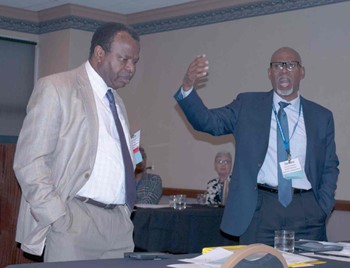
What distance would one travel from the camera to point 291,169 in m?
3.62

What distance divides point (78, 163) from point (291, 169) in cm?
134

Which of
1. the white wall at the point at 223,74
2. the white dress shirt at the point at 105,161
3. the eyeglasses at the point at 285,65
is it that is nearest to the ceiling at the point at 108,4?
the white wall at the point at 223,74

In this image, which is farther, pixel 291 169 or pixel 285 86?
pixel 285 86

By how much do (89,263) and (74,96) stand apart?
0.74m

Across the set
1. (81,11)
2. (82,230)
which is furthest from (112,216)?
(81,11)

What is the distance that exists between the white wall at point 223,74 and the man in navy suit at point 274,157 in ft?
9.62

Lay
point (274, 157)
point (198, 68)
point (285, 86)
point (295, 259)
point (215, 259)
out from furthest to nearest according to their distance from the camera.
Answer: point (285, 86) < point (274, 157) < point (198, 68) < point (295, 259) < point (215, 259)

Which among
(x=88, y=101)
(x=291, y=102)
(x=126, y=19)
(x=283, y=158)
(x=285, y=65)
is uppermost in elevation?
(x=126, y=19)

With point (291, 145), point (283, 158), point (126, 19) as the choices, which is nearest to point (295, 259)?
point (283, 158)

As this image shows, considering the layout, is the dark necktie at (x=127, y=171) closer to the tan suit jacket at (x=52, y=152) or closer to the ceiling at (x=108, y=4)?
the tan suit jacket at (x=52, y=152)

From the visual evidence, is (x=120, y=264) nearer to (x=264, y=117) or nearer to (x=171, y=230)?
(x=264, y=117)

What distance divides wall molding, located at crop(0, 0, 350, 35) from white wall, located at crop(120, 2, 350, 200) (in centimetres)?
8

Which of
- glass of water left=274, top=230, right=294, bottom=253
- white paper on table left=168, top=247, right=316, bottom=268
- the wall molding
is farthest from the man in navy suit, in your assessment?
the wall molding

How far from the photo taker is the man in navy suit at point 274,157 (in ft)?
11.9
